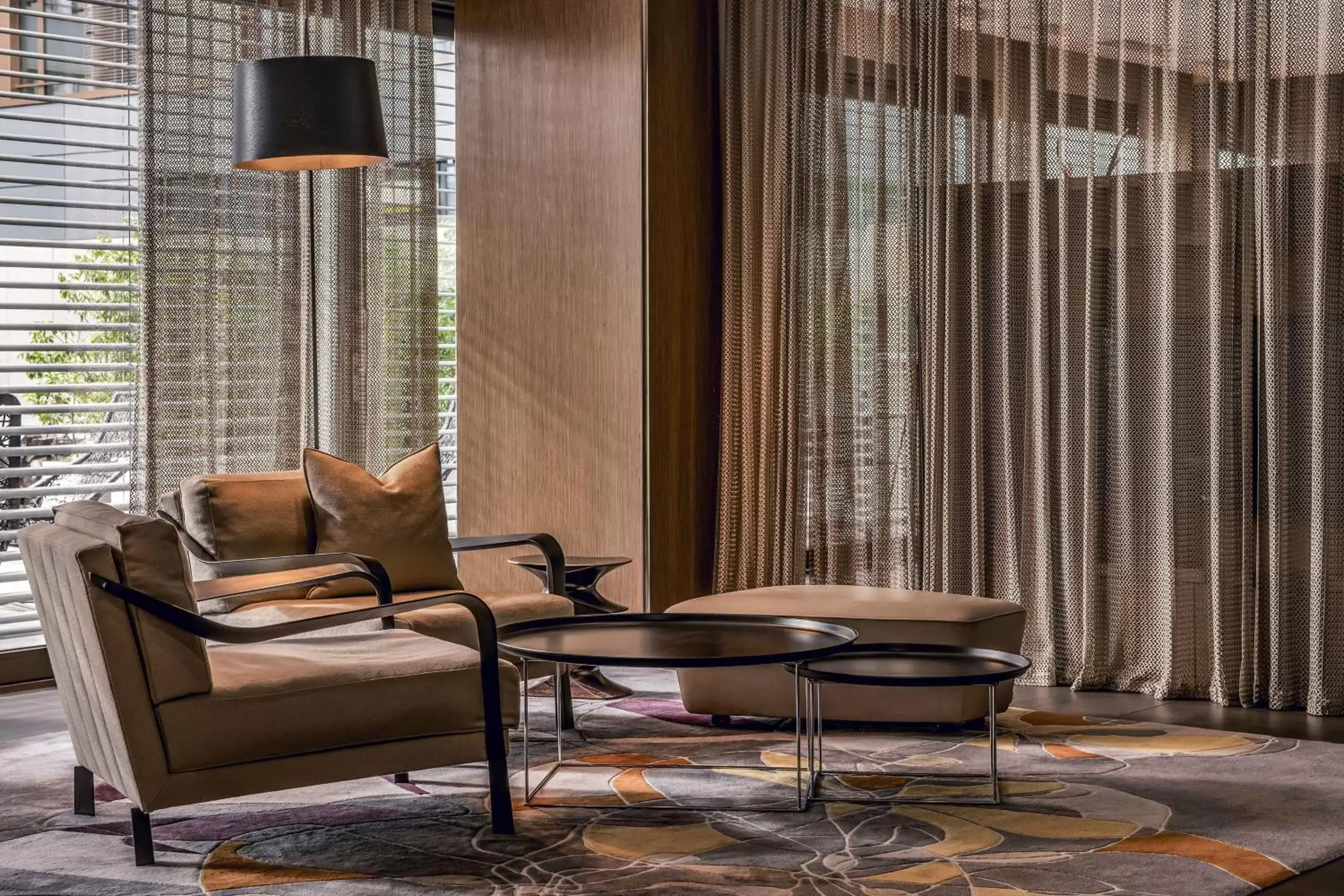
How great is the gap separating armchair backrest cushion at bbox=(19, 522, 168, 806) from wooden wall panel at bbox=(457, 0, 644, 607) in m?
3.01

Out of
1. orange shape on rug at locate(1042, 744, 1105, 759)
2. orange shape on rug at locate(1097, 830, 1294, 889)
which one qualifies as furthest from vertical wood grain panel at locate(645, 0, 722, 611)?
orange shape on rug at locate(1097, 830, 1294, 889)

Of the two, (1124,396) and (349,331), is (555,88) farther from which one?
(1124,396)

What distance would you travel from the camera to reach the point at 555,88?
20.6ft

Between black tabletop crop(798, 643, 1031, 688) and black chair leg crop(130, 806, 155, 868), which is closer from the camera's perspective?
black chair leg crop(130, 806, 155, 868)

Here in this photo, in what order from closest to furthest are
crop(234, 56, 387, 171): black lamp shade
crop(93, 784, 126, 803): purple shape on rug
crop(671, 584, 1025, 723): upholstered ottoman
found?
crop(93, 784, 126, 803): purple shape on rug < crop(671, 584, 1025, 723): upholstered ottoman < crop(234, 56, 387, 171): black lamp shade

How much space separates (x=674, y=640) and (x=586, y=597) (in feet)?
4.83

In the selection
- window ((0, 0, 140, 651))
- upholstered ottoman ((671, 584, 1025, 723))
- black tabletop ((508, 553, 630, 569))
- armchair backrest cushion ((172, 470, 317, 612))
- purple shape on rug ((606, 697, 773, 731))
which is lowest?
purple shape on rug ((606, 697, 773, 731))

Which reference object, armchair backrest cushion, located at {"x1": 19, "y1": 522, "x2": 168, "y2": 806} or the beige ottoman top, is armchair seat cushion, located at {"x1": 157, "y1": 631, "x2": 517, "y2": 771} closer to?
armchair backrest cushion, located at {"x1": 19, "y1": 522, "x2": 168, "y2": 806}

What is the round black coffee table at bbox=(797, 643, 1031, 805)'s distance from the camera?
360cm

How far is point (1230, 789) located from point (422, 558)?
238 centimetres

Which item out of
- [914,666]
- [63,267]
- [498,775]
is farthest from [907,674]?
[63,267]

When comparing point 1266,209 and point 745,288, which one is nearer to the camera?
point 1266,209

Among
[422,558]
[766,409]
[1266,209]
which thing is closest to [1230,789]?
[1266,209]

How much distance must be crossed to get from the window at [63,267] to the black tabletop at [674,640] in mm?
2447
